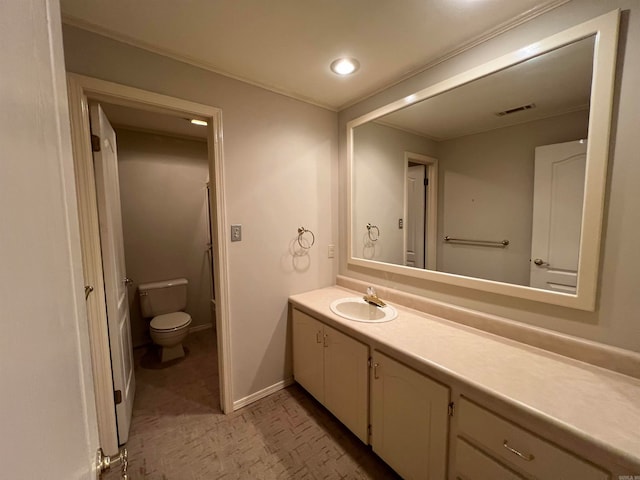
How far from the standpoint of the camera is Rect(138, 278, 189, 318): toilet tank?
280 cm

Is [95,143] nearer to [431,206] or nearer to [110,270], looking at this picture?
[110,270]

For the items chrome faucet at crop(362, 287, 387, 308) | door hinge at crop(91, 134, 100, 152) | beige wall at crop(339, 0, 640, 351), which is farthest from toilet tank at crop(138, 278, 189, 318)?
beige wall at crop(339, 0, 640, 351)

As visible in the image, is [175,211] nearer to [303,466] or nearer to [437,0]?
[303,466]

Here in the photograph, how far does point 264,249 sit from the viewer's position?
2.04 m

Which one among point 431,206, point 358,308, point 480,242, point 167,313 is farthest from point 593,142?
point 167,313

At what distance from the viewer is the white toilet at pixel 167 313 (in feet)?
8.25

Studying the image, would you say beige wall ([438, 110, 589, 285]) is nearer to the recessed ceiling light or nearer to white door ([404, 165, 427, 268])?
white door ([404, 165, 427, 268])

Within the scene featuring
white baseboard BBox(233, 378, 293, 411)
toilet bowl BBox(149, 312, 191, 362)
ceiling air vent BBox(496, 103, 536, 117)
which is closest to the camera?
ceiling air vent BBox(496, 103, 536, 117)

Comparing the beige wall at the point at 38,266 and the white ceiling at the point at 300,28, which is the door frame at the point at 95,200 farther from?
the beige wall at the point at 38,266

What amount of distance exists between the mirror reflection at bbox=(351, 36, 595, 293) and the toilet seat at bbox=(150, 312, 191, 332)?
197 cm

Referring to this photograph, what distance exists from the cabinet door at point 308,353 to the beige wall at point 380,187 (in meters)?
0.73

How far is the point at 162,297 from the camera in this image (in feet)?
9.41

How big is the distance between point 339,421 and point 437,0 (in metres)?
2.48

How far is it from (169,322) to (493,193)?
291 centimetres
